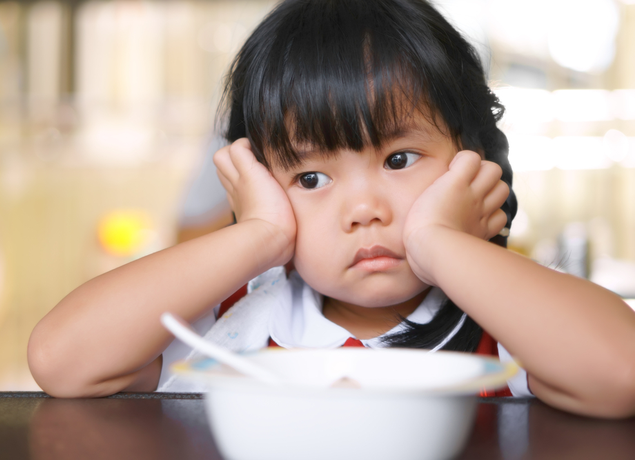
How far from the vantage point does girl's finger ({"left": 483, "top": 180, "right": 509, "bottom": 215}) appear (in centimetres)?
79

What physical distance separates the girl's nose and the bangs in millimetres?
59

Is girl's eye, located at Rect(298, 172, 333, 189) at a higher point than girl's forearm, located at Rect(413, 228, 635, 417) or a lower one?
higher

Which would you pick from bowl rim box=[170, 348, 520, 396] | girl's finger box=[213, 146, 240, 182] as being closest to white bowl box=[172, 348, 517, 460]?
bowl rim box=[170, 348, 520, 396]

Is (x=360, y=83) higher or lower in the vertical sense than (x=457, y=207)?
higher

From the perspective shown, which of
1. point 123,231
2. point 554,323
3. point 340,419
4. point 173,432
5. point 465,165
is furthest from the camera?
point 123,231

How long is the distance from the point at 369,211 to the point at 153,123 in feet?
9.72

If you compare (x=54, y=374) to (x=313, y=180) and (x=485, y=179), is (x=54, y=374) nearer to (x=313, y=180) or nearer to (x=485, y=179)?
(x=313, y=180)

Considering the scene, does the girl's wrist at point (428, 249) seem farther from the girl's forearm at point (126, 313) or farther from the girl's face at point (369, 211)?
the girl's forearm at point (126, 313)

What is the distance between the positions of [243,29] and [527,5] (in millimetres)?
1650

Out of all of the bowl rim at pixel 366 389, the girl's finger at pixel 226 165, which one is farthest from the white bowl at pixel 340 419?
the girl's finger at pixel 226 165

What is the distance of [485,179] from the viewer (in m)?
0.78

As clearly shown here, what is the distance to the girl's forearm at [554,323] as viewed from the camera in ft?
1.66

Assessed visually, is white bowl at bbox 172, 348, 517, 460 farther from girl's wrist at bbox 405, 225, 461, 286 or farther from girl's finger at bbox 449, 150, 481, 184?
girl's finger at bbox 449, 150, 481, 184

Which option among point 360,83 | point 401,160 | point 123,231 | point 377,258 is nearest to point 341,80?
point 360,83
